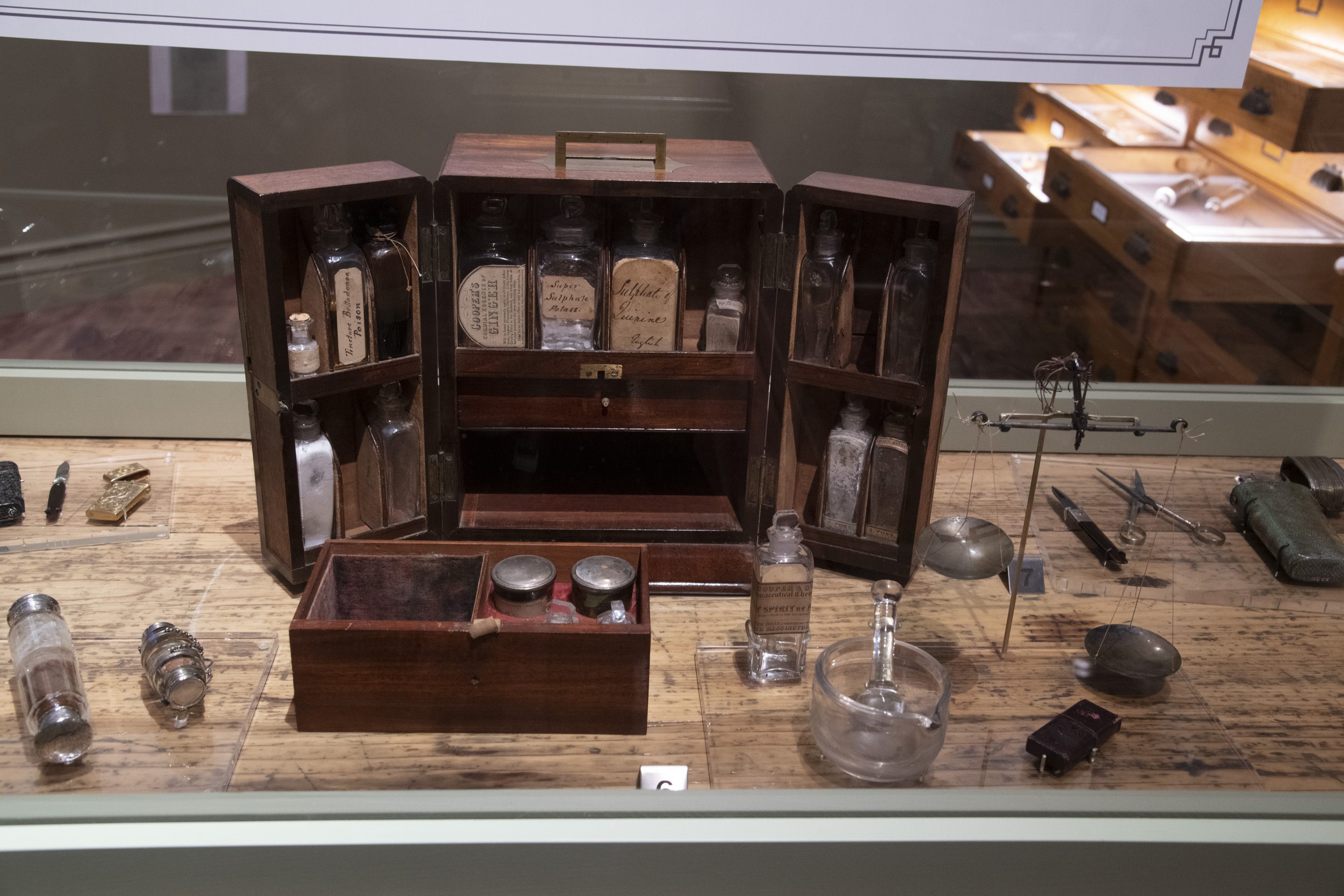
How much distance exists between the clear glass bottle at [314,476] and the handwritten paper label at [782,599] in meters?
0.52

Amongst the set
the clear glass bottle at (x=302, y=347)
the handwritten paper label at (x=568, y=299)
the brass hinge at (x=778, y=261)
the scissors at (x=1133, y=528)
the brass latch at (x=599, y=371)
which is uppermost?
the brass hinge at (x=778, y=261)

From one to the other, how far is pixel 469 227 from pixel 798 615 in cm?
56

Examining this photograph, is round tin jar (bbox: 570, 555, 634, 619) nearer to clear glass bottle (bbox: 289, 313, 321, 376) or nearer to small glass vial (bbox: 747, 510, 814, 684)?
small glass vial (bbox: 747, 510, 814, 684)

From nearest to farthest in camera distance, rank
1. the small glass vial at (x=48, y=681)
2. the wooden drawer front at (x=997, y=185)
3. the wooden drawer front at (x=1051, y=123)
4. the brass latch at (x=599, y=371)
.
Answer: the small glass vial at (x=48, y=681) → the brass latch at (x=599, y=371) → the wooden drawer front at (x=1051, y=123) → the wooden drawer front at (x=997, y=185)

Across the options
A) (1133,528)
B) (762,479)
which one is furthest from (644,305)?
(1133,528)

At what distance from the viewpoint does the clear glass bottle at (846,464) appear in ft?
4.53

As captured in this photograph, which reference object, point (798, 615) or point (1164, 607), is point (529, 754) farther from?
point (1164, 607)

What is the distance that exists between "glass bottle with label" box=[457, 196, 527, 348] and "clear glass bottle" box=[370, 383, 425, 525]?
121 mm

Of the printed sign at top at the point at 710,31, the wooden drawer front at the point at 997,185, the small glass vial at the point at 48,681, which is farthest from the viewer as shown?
the wooden drawer front at the point at 997,185

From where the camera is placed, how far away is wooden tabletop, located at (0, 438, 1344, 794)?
40.3 inches

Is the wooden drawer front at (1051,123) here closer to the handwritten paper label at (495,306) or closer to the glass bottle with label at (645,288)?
the glass bottle with label at (645,288)

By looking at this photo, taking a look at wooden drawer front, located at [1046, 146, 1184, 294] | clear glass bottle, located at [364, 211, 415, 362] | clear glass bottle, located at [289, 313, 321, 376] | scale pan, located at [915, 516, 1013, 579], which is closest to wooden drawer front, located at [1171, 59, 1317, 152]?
wooden drawer front, located at [1046, 146, 1184, 294]

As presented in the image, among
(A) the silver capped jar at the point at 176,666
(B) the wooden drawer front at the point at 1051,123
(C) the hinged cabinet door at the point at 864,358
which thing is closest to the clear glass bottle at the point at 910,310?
(C) the hinged cabinet door at the point at 864,358

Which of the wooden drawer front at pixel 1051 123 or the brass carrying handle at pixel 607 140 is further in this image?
the wooden drawer front at pixel 1051 123
